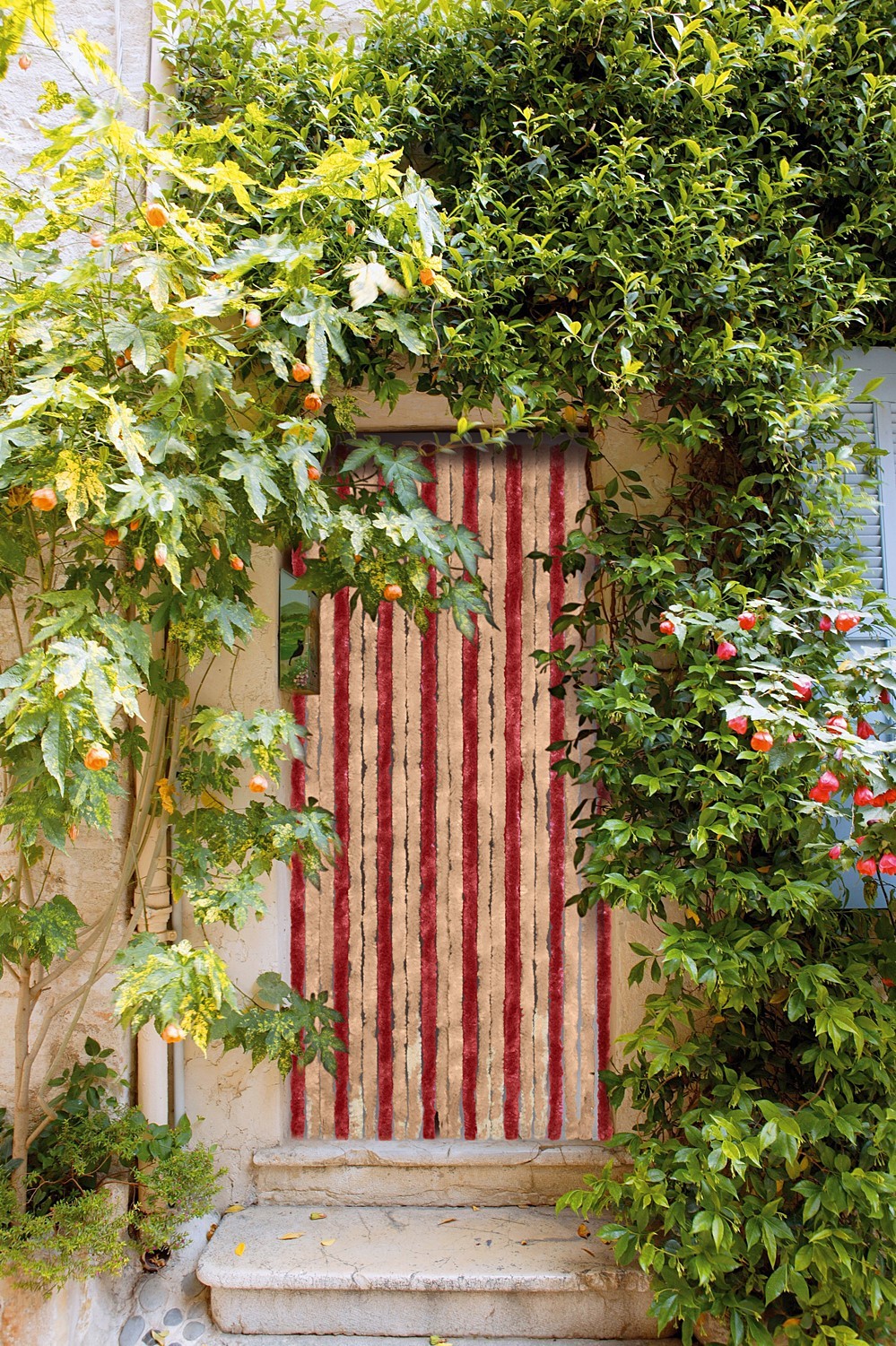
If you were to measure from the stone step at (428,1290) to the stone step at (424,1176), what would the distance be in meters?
0.25

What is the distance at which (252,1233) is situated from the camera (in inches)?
117

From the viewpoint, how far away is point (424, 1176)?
3180 mm

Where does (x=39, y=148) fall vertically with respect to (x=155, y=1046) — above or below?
above

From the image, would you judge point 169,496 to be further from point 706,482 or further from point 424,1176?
point 424,1176

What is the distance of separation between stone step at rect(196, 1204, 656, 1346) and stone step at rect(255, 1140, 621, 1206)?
0.81ft

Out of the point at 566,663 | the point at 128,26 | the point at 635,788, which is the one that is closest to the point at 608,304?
the point at 566,663

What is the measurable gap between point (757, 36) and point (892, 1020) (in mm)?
2975

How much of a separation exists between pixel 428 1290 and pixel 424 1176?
1.35ft

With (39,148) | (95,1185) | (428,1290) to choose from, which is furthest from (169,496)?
(428,1290)

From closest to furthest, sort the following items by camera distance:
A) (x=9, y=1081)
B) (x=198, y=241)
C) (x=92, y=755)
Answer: (x=92, y=755) < (x=198, y=241) < (x=9, y=1081)

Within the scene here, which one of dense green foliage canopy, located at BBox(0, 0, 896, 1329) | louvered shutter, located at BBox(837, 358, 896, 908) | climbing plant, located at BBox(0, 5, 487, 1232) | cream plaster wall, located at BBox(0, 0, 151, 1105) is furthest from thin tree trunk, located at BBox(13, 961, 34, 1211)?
louvered shutter, located at BBox(837, 358, 896, 908)

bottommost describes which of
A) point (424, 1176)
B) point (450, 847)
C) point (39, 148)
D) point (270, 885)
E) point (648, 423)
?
point (424, 1176)

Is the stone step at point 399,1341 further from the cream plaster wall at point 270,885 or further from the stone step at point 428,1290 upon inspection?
the cream plaster wall at point 270,885

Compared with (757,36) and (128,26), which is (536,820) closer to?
(757,36)
